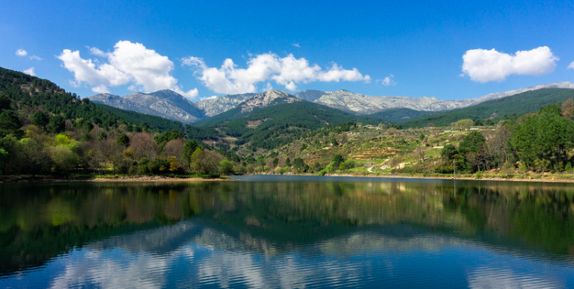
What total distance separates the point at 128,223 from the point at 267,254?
16448 mm

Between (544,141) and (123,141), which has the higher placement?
(123,141)

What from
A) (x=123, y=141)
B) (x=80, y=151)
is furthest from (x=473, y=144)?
(x=80, y=151)

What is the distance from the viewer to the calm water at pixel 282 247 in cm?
1889

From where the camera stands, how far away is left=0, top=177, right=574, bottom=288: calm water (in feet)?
62.0

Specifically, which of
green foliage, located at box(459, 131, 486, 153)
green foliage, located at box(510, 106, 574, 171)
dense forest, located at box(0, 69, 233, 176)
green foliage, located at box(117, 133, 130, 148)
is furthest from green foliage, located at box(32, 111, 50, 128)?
green foliage, located at box(510, 106, 574, 171)

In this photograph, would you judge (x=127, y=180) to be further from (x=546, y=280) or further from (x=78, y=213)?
(x=546, y=280)

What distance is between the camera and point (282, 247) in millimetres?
26391

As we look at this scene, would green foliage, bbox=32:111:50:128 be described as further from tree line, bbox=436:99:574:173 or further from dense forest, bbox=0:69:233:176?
tree line, bbox=436:99:574:173

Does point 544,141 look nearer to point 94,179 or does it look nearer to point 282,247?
point 282,247

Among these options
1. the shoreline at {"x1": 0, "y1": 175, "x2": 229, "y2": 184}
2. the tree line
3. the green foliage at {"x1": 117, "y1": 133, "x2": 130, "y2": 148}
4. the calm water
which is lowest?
the calm water

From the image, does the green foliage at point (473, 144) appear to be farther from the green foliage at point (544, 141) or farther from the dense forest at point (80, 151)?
the dense forest at point (80, 151)

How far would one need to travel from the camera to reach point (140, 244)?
2688cm

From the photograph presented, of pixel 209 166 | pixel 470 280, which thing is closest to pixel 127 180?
pixel 209 166

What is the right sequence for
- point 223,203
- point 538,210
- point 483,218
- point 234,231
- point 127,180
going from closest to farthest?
point 234,231 < point 483,218 < point 538,210 < point 223,203 < point 127,180
